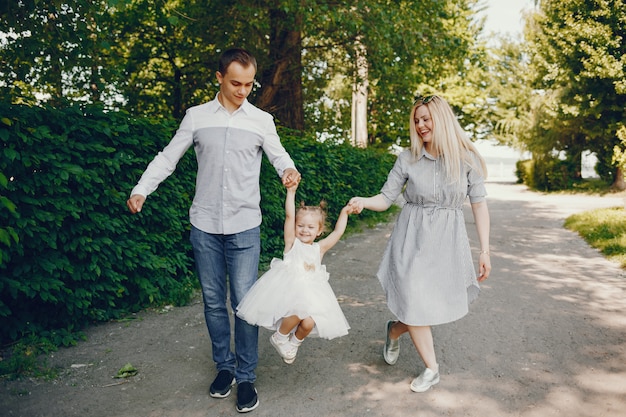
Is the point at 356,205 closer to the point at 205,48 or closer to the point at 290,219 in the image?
the point at 290,219

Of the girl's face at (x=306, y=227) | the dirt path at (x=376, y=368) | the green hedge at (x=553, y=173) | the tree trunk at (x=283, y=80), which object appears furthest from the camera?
the green hedge at (x=553, y=173)

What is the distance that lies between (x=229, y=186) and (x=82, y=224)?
209cm

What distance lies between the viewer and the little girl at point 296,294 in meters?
3.73

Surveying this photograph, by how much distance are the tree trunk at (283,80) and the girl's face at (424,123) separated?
7776 millimetres

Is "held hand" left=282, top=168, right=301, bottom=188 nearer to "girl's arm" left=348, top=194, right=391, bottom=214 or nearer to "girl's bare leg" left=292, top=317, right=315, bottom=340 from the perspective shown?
"girl's arm" left=348, top=194, right=391, bottom=214

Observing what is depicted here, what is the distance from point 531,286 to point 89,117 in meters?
5.90

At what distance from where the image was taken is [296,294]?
3756mm

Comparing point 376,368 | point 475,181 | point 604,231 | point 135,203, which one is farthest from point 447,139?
point 604,231

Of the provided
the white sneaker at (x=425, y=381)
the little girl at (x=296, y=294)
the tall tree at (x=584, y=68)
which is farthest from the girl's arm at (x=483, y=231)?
the tall tree at (x=584, y=68)

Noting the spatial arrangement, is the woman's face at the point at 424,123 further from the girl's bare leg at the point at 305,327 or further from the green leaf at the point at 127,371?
the green leaf at the point at 127,371

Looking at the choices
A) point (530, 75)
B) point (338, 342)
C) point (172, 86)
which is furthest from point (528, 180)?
point (338, 342)

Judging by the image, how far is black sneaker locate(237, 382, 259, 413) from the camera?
3701mm

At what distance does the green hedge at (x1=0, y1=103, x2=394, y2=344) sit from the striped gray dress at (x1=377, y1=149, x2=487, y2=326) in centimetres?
273

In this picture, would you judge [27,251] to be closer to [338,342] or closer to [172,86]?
[338,342]
